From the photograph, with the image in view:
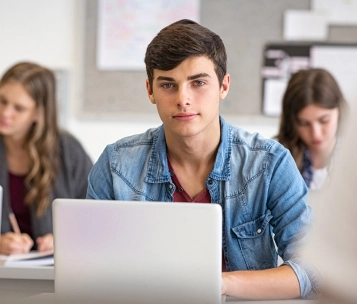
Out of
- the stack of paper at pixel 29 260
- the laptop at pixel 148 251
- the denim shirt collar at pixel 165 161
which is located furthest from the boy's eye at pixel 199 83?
the stack of paper at pixel 29 260

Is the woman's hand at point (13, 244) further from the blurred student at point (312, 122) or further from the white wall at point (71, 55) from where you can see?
the white wall at point (71, 55)

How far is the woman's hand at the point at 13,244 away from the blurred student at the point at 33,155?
235 millimetres

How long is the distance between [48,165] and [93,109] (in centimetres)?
119

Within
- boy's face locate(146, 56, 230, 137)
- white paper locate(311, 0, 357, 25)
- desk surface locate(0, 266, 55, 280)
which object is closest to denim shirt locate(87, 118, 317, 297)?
boy's face locate(146, 56, 230, 137)

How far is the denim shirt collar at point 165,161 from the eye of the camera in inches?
66.7

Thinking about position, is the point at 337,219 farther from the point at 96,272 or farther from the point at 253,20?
the point at 253,20

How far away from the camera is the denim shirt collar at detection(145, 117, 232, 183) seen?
169 cm

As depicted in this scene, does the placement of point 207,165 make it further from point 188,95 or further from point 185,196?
point 188,95

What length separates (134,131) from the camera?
12.3 feet

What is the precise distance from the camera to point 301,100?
A: 266cm

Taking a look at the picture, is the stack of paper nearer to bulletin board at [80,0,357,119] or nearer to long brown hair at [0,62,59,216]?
long brown hair at [0,62,59,216]

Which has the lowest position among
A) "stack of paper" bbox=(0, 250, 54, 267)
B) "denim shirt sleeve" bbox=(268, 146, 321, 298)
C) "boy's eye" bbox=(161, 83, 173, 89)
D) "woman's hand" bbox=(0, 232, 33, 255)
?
"woman's hand" bbox=(0, 232, 33, 255)

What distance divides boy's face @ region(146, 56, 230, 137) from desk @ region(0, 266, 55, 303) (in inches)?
20.6

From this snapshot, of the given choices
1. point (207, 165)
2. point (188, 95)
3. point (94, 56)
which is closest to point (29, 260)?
point (207, 165)
